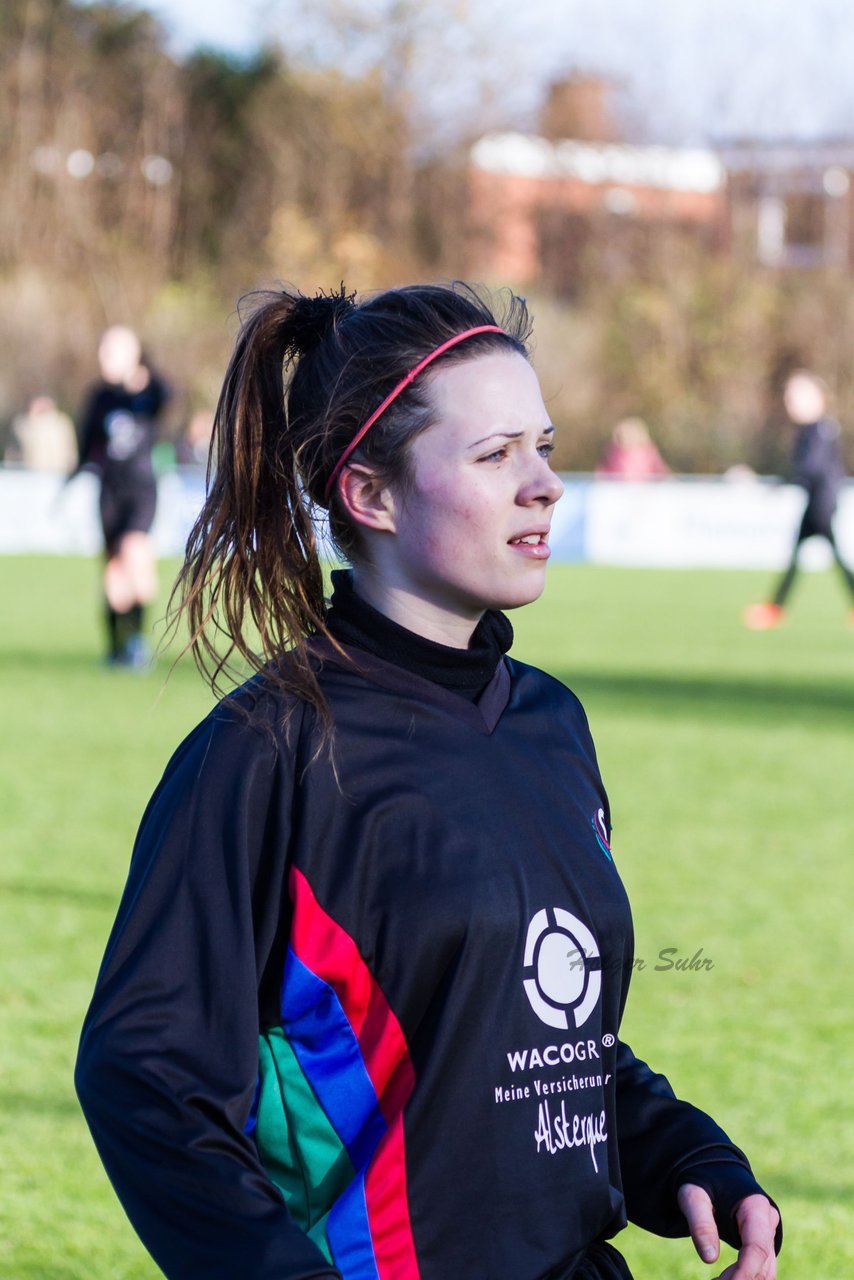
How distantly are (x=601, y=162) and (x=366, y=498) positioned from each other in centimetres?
4761

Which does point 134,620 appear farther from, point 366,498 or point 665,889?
point 366,498

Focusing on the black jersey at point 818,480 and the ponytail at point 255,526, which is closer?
the ponytail at point 255,526

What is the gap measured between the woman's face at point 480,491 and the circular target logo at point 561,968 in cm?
36

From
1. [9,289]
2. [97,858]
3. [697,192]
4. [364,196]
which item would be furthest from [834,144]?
[97,858]

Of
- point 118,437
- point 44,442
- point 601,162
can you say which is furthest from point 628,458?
point 601,162

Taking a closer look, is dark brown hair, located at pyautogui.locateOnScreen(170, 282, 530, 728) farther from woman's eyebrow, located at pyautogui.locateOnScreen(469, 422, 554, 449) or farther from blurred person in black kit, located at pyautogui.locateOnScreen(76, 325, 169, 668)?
blurred person in black kit, located at pyautogui.locateOnScreen(76, 325, 169, 668)

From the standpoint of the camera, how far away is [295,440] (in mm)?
2201

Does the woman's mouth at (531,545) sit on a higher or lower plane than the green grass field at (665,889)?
higher

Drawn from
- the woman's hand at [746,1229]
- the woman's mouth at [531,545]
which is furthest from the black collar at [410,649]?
the woman's hand at [746,1229]

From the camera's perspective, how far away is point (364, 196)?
4862 cm

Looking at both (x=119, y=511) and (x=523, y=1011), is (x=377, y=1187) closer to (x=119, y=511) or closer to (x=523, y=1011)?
(x=523, y=1011)

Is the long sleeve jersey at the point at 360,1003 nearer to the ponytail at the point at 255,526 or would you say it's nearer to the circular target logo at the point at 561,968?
the circular target logo at the point at 561,968

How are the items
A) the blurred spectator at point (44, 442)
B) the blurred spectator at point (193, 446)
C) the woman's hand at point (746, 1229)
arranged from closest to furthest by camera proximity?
the woman's hand at point (746, 1229), the blurred spectator at point (193, 446), the blurred spectator at point (44, 442)

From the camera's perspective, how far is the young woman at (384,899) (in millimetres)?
1851
